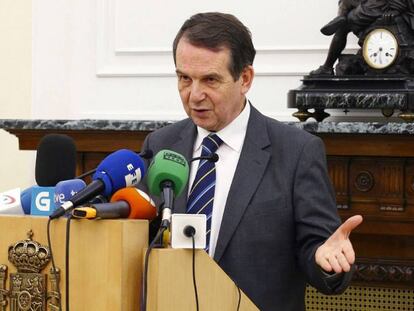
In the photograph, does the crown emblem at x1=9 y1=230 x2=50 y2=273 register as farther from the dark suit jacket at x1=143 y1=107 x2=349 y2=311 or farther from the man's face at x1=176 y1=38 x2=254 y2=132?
the man's face at x1=176 y1=38 x2=254 y2=132

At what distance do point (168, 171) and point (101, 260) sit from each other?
245 mm

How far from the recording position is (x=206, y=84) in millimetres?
2395

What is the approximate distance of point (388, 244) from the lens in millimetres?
3518

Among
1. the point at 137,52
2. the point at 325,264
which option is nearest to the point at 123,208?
the point at 325,264

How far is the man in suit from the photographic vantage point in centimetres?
235

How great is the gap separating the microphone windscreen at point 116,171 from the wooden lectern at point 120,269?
114mm

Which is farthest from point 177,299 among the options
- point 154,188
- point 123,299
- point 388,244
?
point 388,244

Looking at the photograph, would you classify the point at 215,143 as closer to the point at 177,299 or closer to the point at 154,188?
the point at 154,188

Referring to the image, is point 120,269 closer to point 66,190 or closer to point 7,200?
point 66,190

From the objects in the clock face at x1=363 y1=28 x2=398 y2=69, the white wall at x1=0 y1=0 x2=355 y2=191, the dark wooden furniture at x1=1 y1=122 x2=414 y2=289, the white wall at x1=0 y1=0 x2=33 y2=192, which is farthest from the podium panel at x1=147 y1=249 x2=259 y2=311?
the white wall at x1=0 y1=0 x2=33 y2=192

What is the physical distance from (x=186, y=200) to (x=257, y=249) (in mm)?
211

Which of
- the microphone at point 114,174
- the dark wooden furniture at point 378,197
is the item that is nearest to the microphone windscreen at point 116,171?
the microphone at point 114,174

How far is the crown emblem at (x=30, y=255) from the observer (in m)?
1.90

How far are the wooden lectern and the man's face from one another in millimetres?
582
